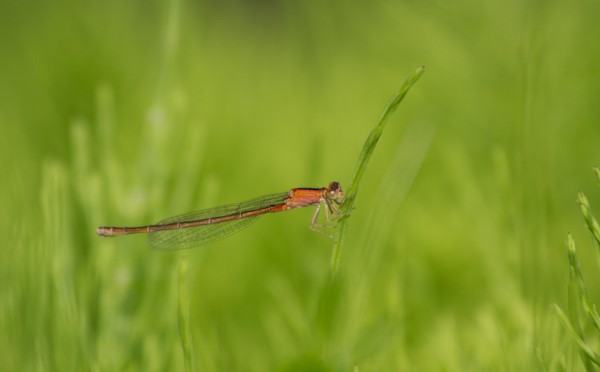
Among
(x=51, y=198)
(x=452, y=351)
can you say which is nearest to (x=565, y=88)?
(x=452, y=351)

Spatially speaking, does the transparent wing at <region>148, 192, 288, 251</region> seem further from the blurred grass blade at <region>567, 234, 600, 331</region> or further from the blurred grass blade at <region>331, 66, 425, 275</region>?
the blurred grass blade at <region>567, 234, 600, 331</region>

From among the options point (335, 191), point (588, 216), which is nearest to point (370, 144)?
point (588, 216)

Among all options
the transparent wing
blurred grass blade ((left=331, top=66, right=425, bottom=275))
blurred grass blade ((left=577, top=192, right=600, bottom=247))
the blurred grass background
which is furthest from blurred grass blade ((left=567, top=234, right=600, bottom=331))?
the transparent wing

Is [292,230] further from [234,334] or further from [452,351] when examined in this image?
[452,351]

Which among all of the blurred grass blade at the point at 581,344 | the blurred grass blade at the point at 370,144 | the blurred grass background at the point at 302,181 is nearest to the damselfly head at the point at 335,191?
the blurred grass background at the point at 302,181

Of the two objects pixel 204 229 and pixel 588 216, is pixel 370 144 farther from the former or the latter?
pixel 204 229

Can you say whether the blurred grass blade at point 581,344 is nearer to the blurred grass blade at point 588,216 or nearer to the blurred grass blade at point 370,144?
the blurred grass blade at point 588,216
